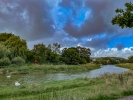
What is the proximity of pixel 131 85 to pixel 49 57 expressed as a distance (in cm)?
5548

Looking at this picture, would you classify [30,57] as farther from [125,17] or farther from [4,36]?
[125,17]

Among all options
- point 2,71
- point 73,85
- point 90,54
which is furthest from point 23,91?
point 90,54

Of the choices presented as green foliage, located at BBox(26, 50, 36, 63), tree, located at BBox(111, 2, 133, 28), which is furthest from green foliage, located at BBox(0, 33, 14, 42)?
tree, located at BBox(111, 2, 133, 28)

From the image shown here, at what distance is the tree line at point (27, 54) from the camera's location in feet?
167

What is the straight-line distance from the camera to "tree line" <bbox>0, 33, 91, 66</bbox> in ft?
167

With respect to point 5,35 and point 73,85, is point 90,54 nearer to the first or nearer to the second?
point 5,35

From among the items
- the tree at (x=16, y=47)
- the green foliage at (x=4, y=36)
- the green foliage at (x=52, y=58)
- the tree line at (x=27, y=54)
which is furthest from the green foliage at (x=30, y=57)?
the green foliage at (x=4, y=36)

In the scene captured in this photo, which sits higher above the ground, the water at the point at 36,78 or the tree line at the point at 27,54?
the tree line at the point at 27,54

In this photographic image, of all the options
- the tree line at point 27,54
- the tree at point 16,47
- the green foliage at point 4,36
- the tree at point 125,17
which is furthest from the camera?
the green foliage at point 4,36

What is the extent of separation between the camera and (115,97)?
967cm

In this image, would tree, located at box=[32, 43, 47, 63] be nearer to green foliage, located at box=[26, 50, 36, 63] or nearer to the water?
green foliage, located at box=[26, 50, 36, 63]

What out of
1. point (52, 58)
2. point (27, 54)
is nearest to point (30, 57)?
point (27, 54)

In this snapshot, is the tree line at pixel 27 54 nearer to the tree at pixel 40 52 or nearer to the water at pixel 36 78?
the tree at pixel 40 52

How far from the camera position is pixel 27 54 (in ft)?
206
